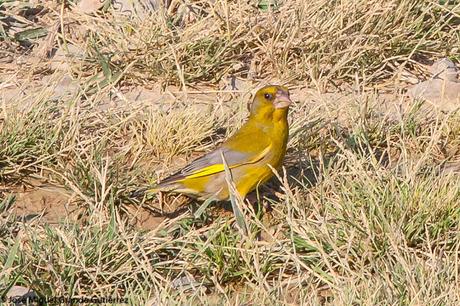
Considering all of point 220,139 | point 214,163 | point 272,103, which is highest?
point 272,103

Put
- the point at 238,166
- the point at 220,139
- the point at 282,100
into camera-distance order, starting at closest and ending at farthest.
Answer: the point at 238,166 < the point at 282,100 < the point at 220,139

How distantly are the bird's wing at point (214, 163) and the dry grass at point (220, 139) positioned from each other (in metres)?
0.20

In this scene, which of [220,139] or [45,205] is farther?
[220,139]

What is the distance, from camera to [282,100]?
606 cm

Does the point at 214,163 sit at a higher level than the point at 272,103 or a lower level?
lower

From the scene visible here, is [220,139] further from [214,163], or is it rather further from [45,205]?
[45,205]

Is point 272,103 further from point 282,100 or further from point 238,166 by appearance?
point 238,166

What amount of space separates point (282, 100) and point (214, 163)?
49 cm

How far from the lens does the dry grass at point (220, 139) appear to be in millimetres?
4984

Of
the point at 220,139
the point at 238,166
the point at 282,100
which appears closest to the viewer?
the point at 238,166

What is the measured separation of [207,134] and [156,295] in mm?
2109

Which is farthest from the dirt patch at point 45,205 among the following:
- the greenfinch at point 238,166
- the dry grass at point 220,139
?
the greenfinch at point 238,166

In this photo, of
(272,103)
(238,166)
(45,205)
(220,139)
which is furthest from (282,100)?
(45,205)

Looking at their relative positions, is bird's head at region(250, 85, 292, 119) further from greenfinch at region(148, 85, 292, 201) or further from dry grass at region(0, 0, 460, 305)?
dry grass at region(0, 0, 460, 305)
